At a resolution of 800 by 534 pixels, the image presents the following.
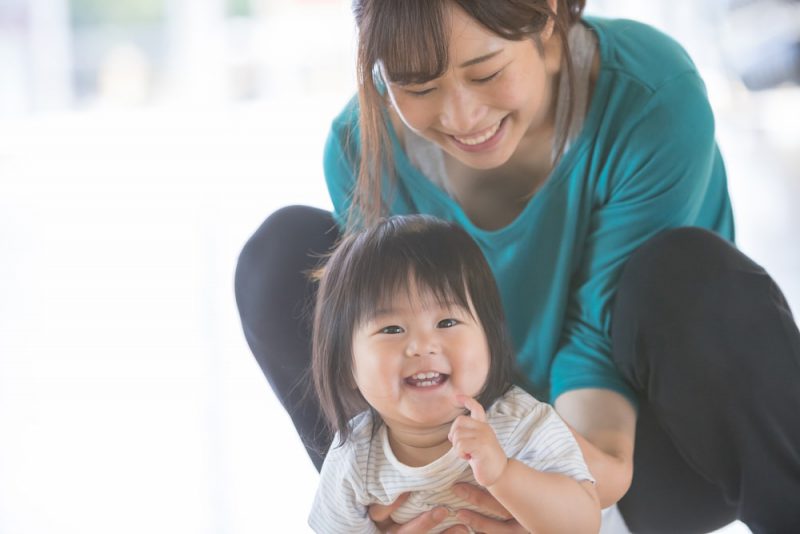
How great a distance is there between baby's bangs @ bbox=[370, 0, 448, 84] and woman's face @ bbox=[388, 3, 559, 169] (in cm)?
1

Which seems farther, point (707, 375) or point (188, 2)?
point (188, 2)

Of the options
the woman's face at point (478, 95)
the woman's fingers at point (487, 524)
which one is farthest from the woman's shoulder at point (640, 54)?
the woman's fingers at point (487, 524)

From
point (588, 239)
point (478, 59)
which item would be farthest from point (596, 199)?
point (478, 59)

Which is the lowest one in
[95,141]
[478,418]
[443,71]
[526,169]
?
[95,141]

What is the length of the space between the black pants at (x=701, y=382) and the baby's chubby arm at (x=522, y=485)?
179 millimetres

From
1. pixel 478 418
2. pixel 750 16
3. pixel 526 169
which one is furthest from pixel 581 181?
pixel 750 16

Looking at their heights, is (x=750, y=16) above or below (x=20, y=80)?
above

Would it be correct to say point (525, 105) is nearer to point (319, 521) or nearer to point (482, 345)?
point (482, 345)

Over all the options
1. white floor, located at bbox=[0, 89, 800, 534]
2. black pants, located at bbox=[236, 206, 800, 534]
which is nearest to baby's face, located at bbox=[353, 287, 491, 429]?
black pants, located at bbox=[236, 206, 800, 534]

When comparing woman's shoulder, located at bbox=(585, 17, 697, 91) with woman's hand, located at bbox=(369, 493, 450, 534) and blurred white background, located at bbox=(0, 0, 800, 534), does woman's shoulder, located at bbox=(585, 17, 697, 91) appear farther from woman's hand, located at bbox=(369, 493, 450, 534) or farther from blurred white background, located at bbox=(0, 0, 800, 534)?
woman's hand, located at bbox=(369, 493, 450, 534)

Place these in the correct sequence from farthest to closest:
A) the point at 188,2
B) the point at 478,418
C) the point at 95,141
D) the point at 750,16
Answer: the point at 188,2
the point at 95,141
the point at 750,16
the point at 478,418

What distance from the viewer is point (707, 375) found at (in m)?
1.15

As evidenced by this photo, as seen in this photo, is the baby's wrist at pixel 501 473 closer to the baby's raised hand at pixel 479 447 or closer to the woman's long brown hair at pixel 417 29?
Answer: the baby's raised hand at pixel 479 447

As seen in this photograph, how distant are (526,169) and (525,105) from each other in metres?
0.18
